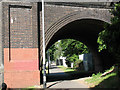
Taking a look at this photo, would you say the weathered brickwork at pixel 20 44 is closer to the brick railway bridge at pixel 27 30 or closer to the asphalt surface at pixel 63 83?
the brick railway bridge at pixel 27 30

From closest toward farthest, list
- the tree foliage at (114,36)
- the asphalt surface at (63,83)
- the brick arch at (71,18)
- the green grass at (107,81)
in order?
the tree foliage at (114,36), the green grass at (107,81), the asphalt surface at (63,83), the brick arch at (71,18)

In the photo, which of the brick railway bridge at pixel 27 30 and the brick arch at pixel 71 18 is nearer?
the brick railway bridge at pixel 27 30

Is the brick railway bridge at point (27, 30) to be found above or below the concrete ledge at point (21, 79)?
above

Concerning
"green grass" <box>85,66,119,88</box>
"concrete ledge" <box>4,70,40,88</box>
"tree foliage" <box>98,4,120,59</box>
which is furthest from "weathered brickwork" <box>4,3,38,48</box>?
"tree foliage" <box>98,4,120,59</box>

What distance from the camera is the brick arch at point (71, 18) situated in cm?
1402

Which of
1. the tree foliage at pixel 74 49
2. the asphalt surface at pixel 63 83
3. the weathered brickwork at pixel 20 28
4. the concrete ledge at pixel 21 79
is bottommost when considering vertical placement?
the asphalt surface at pixel 63 83

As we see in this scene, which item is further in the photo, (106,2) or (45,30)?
(106,2)

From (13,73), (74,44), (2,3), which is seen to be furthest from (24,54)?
(74,44)

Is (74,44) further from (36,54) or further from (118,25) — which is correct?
(118,25)

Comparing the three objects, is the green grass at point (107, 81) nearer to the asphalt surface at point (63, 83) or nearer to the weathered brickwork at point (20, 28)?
the asphalt surface at point (63, 83)

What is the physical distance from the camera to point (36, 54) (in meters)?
13.4

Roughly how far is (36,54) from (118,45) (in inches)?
261

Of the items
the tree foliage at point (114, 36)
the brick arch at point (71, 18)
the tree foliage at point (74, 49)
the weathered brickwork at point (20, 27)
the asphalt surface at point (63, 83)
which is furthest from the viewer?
the tree foliage at point (74, 49)

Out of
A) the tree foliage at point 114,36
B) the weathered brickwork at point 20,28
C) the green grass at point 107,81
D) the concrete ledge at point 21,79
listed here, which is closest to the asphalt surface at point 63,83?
the green grass at point 107,81
